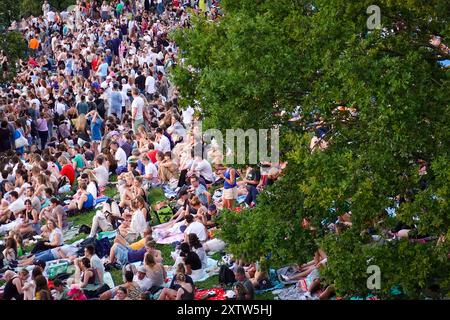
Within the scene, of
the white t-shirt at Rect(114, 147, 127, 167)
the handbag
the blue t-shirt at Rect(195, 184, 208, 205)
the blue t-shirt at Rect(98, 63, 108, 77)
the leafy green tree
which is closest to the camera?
the leafy green tree

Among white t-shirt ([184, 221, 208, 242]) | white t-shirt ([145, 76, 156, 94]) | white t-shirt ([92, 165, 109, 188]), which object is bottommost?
white t-shirt ([184, 221, 208, 242])

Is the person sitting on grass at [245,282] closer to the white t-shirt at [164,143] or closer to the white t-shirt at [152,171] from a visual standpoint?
the white t-shirt at [152,171]

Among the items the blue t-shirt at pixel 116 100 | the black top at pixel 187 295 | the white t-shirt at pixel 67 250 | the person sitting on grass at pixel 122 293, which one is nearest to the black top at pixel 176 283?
the black top at pixel 187 295

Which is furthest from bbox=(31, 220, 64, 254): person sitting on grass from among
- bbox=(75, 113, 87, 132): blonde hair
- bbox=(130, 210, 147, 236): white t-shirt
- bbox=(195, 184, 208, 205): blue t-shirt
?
bbox=(75, 113, 87, 132): blonde hair

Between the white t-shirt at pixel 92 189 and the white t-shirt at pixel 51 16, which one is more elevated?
the white t-shirt at pixel 51 16

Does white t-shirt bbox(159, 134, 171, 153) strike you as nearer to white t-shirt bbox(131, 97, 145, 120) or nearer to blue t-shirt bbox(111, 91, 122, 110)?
white t-shirt bbox(131, 97, 145, 120)

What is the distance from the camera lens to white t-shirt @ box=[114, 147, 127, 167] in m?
25.5

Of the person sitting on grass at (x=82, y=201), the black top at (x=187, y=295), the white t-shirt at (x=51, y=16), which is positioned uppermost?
the white t-shirt at (x=51, y=16)

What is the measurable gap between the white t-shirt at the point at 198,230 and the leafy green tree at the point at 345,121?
4402 mm

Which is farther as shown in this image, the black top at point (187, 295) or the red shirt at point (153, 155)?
the red shirt at point (153, 155)

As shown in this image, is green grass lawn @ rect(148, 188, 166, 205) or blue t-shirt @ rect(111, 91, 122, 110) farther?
blue t-shirt @ rect(111, 91, 122, 110)

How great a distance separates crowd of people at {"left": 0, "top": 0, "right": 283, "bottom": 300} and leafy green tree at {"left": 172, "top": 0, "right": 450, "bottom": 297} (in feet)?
4.43

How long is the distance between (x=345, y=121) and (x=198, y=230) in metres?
5.99

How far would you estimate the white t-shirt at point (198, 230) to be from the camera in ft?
61.3
